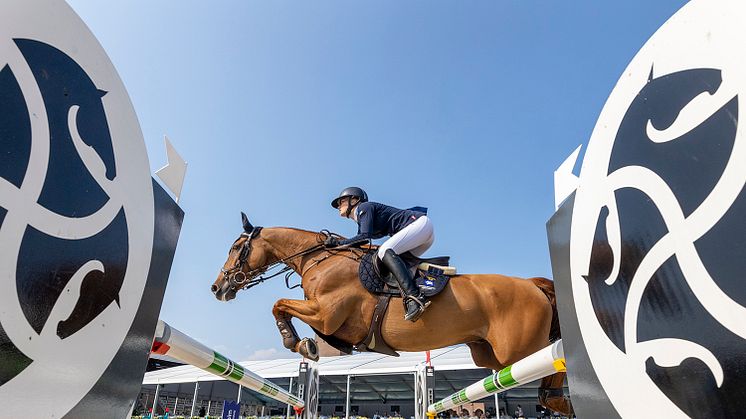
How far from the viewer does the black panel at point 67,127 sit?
0.87 m

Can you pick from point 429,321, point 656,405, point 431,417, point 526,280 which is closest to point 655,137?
point 656,405

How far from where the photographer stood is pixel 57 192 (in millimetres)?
903

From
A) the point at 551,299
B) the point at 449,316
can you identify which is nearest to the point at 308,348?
the point at 449,316

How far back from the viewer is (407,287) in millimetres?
2301

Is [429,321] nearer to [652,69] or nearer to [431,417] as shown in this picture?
[652,69]

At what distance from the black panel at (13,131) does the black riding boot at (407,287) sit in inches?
71.2

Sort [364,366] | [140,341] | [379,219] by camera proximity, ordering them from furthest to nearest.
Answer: [364,366]
[379,219]
[140,341]

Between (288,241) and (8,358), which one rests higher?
(288,241)

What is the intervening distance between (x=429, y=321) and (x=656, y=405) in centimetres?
160

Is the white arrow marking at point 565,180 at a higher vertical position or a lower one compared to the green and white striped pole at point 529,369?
higher

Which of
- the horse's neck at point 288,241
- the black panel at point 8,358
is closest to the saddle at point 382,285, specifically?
the horse's neck at point 288,241

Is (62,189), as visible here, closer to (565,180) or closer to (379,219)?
(565,180)

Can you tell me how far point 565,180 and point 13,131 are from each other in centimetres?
132

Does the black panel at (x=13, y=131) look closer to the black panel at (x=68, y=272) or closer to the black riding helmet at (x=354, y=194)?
the black panel at (x=68, y=272)
